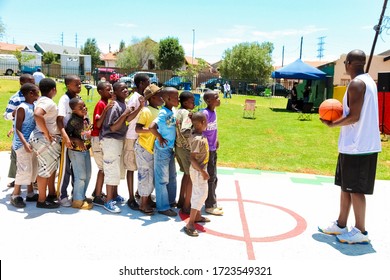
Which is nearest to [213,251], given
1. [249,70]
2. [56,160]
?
[56,160]

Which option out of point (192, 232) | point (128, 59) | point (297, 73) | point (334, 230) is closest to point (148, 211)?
point (192, 232)

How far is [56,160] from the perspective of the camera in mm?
Answer: 4891

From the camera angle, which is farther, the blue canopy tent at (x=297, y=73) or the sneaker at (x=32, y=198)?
the blue canopy tent at (x=297, y=73)

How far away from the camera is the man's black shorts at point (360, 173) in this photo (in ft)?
13.3

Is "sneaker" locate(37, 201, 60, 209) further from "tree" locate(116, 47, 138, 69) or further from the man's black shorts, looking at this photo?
"tree" locate(116, 47, 138, 69)

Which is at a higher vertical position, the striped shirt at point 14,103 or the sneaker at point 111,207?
the striped shirt at point 14,103

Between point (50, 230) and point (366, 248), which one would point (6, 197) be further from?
point (366, 248)

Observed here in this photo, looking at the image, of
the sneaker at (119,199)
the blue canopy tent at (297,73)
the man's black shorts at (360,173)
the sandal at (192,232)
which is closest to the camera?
the man's black shorts at (360,173)

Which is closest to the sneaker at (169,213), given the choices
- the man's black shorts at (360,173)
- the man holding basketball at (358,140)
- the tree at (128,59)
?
the man holding basketball at (358,140)

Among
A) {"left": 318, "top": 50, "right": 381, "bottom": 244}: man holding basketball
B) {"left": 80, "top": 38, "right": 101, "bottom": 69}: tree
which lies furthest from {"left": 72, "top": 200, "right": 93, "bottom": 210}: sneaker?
{"left": 80, "top": 38, "right": 101, "bottom": 69}: tree

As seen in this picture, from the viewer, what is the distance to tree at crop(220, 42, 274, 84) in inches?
2120

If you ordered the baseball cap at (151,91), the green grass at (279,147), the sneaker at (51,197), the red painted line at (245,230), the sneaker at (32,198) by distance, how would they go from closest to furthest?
the red painted line at (245,230) < the baseball cap at (151,91) < the sneaker at (51,197) < the sneaker at (32,198) < the green grass at (279,147)

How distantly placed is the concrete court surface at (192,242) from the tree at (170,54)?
180ft

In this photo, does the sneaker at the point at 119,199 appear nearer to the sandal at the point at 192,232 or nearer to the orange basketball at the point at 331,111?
the sandal at the point at 192,232
